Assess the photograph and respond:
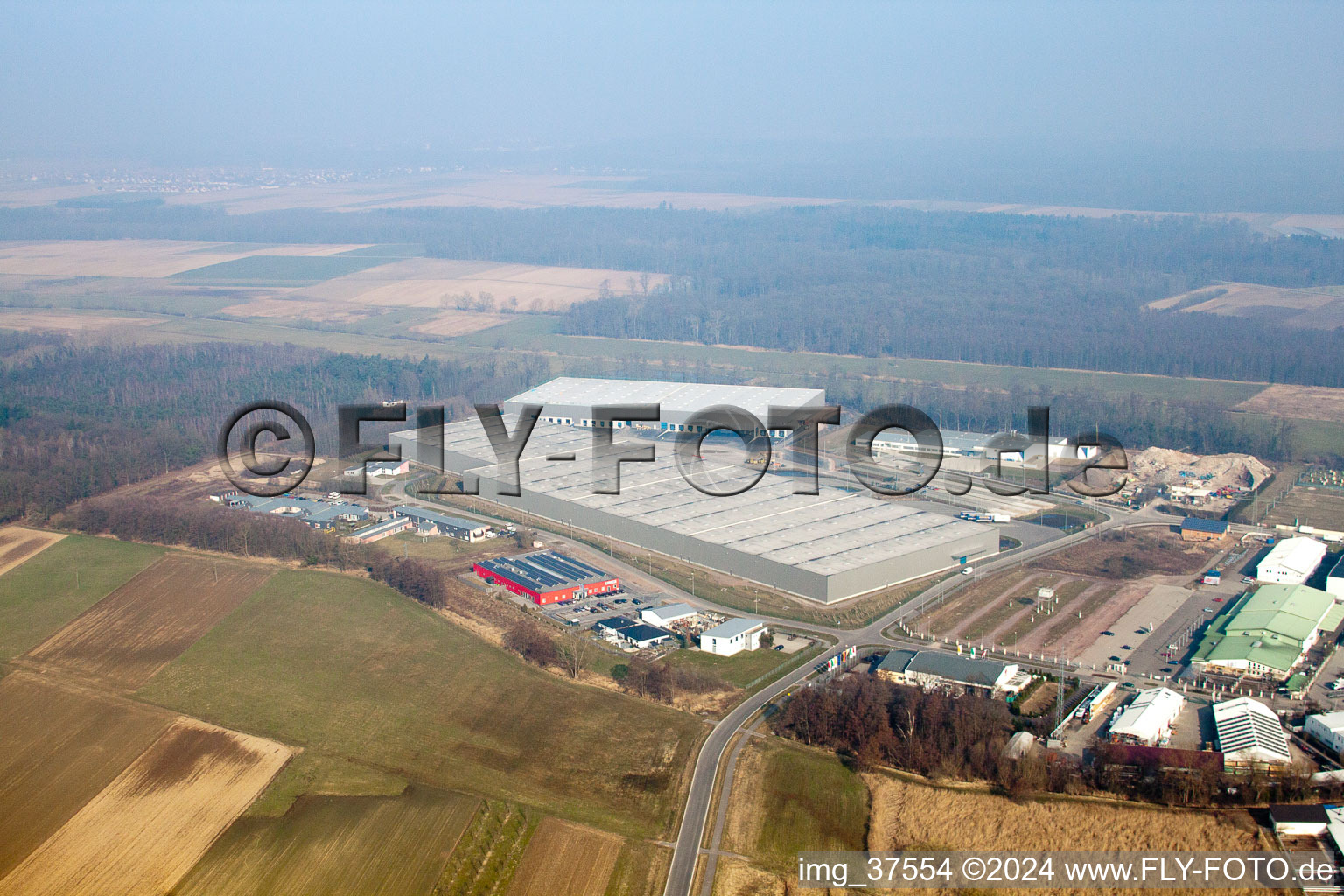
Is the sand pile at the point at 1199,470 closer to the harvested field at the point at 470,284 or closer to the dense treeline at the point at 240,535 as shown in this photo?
the dense treeline at the point at 240,535

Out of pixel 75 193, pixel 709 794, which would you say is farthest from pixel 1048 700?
pixel 75 193

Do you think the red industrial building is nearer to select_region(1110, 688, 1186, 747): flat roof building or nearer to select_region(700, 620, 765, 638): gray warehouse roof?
select_region(700, 620, 765, 638): gray warehouse roof

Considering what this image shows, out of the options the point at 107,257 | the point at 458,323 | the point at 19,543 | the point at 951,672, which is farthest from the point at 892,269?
the point at 19,543

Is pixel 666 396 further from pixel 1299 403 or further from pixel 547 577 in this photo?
pixel 1299 403

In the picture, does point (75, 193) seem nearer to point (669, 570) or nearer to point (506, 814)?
point (669, 570)

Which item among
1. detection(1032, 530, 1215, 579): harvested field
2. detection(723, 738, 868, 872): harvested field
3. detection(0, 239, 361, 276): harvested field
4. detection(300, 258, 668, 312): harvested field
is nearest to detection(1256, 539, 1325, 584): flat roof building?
detection(1032, 530, 1215, 579): harvested field

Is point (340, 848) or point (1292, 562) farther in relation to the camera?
point (1292, 562)
